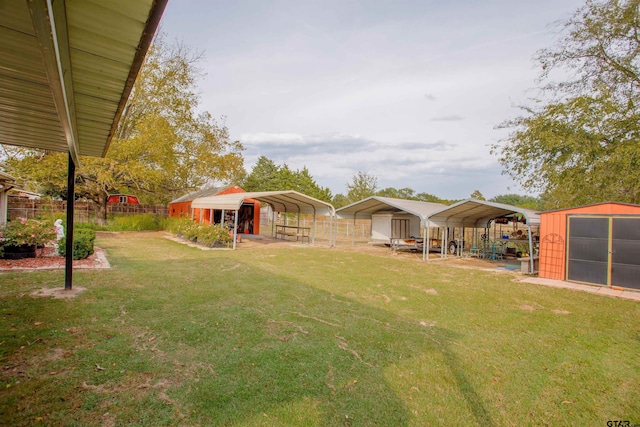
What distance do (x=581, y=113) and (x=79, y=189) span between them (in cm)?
2653

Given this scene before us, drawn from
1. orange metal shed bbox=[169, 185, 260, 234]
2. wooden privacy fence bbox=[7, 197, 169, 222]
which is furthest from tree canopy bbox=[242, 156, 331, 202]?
wooden privacy fence bbox=[7, 197, 169, 222]

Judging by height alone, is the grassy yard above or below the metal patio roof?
below

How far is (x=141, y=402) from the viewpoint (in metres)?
2.79

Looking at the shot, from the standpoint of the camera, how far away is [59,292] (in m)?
5.90

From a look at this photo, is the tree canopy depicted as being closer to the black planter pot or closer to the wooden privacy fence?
the wooden privacy fence

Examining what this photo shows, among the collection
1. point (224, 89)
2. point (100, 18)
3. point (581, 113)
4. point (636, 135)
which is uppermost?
point (224, 89)

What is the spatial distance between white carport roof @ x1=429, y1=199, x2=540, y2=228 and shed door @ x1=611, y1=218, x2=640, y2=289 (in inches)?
95.2

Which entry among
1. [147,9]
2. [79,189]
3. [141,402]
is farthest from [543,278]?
[79,189]

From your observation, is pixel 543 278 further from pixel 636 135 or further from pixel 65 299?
pixel 65 299

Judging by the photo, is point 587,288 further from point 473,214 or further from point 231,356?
point 231,356

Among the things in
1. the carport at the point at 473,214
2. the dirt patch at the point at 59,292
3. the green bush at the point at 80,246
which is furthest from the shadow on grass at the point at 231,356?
the carport at the point at 473,214

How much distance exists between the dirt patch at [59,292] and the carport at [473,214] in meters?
11.7

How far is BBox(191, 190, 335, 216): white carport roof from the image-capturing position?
49.3 ft

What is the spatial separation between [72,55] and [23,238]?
9.54 metres
